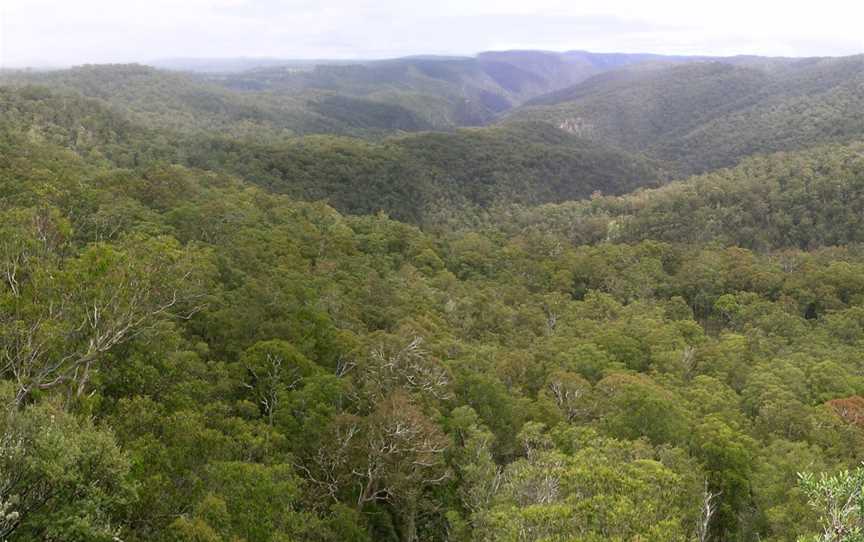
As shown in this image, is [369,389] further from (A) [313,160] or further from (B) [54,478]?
(A) [313,160]

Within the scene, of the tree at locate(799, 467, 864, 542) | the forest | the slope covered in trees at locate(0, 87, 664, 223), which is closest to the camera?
the tree at locate(799, 467, 864, 542)

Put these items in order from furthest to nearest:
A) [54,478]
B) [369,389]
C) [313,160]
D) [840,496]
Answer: [313,160]
[369,389]
[54,478]
[840,496]

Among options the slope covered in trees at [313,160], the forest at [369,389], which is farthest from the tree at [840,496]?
the slope covered in trees at [313,160]

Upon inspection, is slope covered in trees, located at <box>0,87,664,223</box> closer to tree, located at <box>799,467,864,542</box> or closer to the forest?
the forest

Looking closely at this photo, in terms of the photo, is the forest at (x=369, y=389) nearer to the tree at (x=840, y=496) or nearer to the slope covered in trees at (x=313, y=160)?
the tree at (x=840, y=496)

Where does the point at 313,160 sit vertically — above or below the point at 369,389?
above

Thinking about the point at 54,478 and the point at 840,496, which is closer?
the point at 840,496

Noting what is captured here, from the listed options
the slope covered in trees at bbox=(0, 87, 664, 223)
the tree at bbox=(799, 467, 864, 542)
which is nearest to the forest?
the tree at bbox=(799, 467, 864, 542)

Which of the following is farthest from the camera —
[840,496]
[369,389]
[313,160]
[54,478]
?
[313,160]

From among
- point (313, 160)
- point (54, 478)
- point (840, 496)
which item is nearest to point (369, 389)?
point (54, 478)

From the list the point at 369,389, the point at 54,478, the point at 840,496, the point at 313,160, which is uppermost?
the point at 840,496

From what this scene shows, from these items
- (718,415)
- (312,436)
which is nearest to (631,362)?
(718,415)
